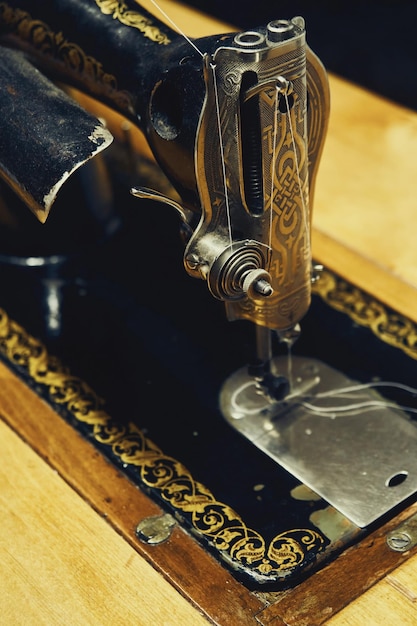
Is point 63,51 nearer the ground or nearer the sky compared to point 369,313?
nearer the sky

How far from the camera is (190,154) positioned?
1046mm

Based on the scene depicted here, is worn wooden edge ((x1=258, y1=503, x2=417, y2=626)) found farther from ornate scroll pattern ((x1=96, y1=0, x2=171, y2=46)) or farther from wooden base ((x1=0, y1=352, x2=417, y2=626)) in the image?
ornate scroll pattern ((x1=96, y1=0, x2=171, y2=46))

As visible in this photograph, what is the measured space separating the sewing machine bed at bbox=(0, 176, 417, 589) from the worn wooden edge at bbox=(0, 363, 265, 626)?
0.01 m

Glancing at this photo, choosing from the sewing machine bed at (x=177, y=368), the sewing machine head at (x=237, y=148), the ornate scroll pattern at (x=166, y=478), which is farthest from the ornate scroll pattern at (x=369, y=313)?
the ornate scroll pattern at (x=166, y=478)

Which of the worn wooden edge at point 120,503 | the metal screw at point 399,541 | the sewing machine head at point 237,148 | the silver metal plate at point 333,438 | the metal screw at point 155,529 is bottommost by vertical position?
the worn wooden edge at point 120,503

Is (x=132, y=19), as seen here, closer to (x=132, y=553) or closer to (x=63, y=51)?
(x=63, y=51)

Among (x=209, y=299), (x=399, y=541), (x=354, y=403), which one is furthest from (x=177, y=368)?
(x=399, y=541)

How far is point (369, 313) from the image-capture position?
1.36m

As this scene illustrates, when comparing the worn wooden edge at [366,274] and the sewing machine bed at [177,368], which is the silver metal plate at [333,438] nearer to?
the sewing machine bed at [177,368]

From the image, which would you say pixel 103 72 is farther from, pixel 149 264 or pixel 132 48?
pixel 149 264

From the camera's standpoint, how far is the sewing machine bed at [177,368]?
3.63ft

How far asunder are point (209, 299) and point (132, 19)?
0.39 m

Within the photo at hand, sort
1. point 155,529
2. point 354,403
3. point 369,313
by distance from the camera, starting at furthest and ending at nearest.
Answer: point 369,313 < point 354,403 < point 155,529

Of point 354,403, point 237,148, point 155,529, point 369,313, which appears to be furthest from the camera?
point 369,313
